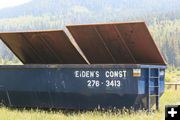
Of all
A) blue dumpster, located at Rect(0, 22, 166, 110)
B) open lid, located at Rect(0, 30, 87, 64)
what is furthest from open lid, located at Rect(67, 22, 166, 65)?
open lid, located at Rect(0, 30, 87, 64)

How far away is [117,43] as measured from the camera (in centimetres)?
1040

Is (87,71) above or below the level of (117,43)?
below

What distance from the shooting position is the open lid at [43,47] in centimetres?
1087

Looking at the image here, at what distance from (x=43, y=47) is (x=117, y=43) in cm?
231

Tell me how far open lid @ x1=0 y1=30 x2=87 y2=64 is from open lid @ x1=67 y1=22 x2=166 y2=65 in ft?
0.99

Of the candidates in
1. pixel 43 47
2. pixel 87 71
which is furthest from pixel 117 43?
pixel 43 47

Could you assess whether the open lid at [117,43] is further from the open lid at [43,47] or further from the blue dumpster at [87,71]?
the open lid at [43,47]

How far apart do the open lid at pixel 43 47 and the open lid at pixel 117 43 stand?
0.99 feet

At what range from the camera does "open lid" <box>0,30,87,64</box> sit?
10867 mm

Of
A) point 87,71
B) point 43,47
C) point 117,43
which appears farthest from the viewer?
point 43,47

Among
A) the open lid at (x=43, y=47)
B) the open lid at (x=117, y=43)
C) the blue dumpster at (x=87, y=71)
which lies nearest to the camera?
the blue dumpster at (x=87, y=71)

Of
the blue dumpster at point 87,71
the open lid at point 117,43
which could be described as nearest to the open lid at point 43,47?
the blue dumpster at point 87,71

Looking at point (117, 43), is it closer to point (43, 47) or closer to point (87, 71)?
point (87, 71)

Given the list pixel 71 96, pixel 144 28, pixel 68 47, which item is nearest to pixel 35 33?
pixel 68 47
